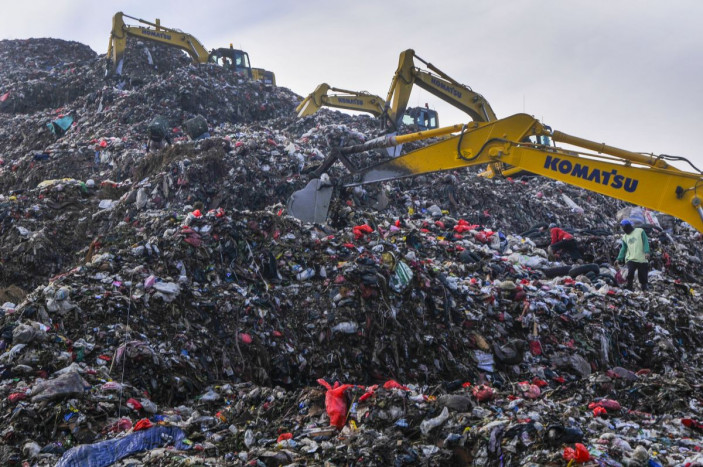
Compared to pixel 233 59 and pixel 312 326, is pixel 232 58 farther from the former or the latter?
pixel 312 326

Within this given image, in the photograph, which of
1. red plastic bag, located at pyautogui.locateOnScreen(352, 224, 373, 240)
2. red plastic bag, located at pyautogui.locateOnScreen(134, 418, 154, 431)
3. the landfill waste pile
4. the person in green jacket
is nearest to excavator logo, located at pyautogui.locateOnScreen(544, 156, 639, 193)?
the landfill waste pile

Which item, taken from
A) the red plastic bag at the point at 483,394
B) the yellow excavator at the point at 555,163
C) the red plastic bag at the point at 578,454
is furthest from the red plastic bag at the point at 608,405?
the yellow excavator at the point at 555,163

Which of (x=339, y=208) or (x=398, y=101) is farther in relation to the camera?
(x=398, y=101)

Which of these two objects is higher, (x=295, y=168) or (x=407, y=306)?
(x=295, y=168)

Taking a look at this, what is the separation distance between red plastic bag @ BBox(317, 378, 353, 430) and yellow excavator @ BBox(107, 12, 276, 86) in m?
15.7

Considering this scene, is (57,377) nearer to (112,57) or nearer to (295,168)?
(295,168)

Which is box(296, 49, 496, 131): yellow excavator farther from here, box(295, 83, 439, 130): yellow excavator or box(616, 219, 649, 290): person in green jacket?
box(616, 219, 649, 290): person in green jacket

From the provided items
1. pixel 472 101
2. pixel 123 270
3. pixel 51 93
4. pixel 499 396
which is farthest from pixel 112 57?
pixel 499 396

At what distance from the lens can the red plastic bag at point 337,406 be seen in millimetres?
3961

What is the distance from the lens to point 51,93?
1927cm

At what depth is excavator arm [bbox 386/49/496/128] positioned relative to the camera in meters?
13.2

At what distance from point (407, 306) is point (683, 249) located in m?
7.32

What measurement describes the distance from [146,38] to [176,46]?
1.28 metres

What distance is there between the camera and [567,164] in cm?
615
